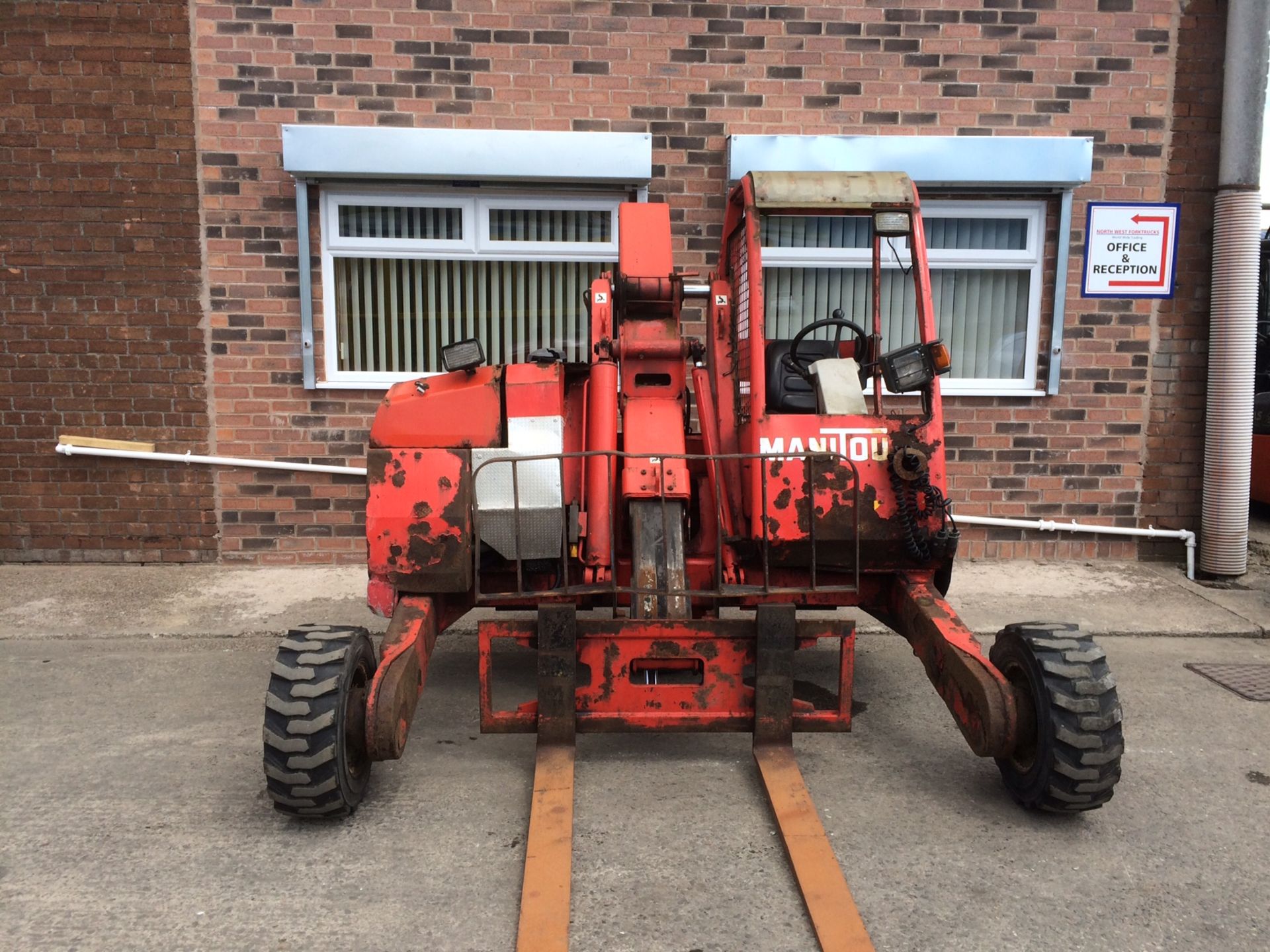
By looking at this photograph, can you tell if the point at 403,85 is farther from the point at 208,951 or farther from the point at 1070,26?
the point at 208,951

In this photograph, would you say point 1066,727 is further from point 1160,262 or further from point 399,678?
point 1160,262

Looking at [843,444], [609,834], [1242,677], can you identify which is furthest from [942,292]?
[609,834]

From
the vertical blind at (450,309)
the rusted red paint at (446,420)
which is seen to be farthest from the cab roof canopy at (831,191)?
the vertical blind at (450,309)

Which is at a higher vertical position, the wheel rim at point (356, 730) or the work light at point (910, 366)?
the work light at point (910, 366)

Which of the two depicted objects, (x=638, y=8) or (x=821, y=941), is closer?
(x=821, y=941)

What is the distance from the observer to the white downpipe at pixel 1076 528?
7.29 meters

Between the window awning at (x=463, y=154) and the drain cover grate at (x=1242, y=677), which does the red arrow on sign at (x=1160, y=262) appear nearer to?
the drain cover grate at (x=1242, y=677)

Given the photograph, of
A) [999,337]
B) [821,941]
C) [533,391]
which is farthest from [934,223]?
[821,941]

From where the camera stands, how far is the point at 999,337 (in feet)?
24.5

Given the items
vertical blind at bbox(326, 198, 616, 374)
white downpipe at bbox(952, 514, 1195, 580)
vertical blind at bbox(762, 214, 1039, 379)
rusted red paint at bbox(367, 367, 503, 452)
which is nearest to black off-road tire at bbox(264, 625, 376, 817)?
rusted red paint at bbox(367, 367, 503, 452)

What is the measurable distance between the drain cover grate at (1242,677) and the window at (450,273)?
4.68m

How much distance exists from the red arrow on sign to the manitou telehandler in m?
3.90

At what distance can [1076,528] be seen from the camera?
24.1 feet

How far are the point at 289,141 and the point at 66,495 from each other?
3.16 meters
